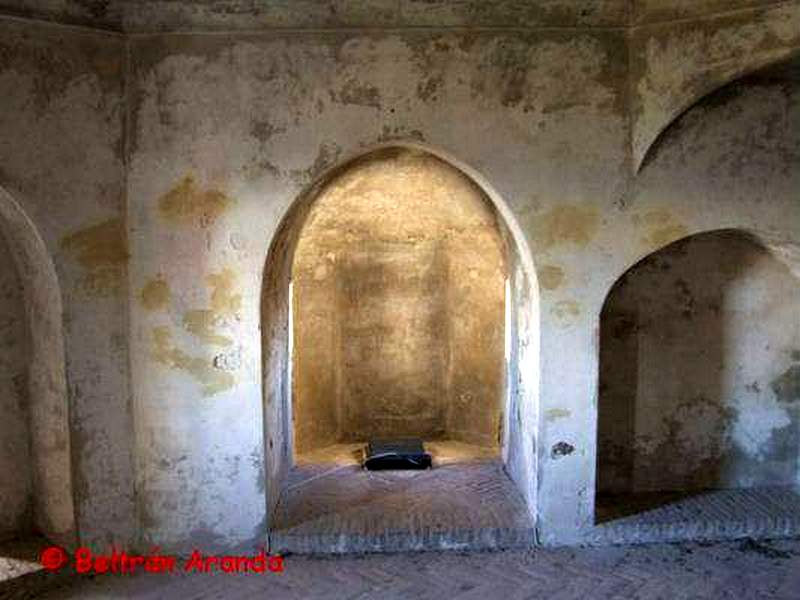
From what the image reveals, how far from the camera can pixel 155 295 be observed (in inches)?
234

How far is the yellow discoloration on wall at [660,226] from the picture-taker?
5.99 m

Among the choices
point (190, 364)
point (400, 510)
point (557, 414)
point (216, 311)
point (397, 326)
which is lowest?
point (400, 510)

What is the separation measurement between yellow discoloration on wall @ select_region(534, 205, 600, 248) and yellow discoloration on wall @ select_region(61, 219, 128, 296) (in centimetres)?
323

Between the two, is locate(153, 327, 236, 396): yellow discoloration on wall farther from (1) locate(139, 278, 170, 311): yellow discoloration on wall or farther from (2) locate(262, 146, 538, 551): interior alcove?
(2) locate(262, 146, 538, 551): interior alcove

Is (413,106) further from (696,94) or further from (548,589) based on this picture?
(548,589)

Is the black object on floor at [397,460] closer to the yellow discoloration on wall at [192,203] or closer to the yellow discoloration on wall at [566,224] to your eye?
the yellow discoloration on wall at [566,224]

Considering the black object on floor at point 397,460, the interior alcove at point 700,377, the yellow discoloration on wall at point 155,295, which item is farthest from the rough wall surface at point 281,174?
the black object on floor at point 397,460

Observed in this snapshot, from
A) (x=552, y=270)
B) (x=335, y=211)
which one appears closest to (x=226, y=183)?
(x=552, y=270)

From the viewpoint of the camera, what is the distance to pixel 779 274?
6.91m

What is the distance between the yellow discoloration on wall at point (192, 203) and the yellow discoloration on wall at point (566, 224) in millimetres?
2443

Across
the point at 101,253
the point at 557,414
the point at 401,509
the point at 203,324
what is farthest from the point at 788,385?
the point at 101,253

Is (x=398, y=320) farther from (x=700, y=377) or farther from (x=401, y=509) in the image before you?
(x=700, y=377)

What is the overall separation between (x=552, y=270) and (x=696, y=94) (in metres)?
1.65

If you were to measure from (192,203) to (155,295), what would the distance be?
2.54ft
